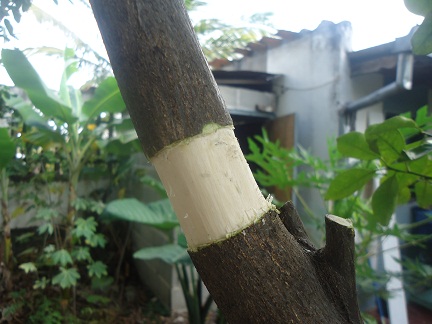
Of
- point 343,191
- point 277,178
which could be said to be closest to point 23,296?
point 277,178

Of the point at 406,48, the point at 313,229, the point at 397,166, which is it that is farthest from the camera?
the point at 313,229

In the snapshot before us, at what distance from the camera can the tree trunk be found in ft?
1.57

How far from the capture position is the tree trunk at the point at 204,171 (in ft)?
1.57

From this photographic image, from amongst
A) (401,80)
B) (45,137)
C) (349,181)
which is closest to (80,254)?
(45,137)

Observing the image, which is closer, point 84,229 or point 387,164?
point 387,164

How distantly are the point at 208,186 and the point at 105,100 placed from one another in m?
1.99

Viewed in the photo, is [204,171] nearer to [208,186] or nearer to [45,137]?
[208,186]

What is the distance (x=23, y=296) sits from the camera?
2402 millimetres

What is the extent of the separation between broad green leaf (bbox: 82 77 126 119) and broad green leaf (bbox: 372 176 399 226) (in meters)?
1.76

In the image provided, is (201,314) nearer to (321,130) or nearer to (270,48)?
(321,130)

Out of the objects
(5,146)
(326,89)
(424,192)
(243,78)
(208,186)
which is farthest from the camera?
(243,78)

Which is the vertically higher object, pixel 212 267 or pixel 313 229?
pixel 212 267

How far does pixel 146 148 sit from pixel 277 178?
164 centimetres

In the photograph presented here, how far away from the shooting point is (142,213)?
2.36 metres
